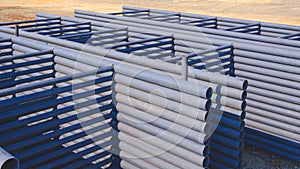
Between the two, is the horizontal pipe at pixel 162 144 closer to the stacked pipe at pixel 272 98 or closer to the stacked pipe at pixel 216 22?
the stacked pipe at pixel 272 98

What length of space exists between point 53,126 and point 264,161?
3.96 m

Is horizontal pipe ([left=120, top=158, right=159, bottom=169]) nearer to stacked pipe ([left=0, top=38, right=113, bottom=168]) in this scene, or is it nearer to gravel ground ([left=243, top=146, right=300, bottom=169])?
stacked pipe ([left=0, top=38, right=113, bottom=168])

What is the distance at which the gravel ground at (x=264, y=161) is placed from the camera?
22.9ft

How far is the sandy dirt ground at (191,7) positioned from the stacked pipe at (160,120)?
810 inches

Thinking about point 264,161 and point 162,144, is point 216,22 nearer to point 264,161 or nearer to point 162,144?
point 264,161

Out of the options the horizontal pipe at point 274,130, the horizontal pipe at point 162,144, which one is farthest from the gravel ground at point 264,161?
the horizontal pipe at point 162,144

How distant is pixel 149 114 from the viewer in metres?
5.06

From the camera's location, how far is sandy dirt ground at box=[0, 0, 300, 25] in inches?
1059

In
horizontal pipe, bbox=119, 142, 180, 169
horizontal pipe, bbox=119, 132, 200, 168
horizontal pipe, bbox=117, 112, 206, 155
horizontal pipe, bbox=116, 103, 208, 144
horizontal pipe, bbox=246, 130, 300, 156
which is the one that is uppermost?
horizontal pipe, bbox=116, 103, 208, 144

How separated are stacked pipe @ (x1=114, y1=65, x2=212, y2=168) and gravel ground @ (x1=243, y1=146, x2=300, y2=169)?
2507mm

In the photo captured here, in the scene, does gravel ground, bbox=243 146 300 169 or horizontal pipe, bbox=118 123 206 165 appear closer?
horizontal pipe, bbox=118 123 206 165

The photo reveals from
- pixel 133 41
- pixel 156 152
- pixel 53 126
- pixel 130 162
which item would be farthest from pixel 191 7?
pixel 53 126

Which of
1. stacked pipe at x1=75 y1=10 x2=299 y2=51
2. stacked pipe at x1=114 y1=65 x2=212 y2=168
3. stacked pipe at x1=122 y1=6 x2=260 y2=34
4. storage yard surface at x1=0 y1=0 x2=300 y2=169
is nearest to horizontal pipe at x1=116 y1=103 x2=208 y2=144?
stacked pipe at x1=114 y1=65 x2=212 y2=168

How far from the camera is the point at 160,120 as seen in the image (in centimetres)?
493
